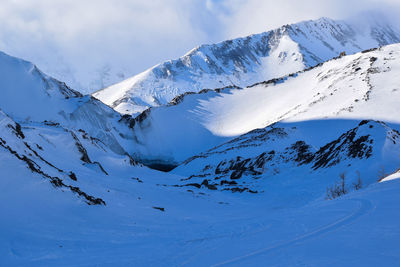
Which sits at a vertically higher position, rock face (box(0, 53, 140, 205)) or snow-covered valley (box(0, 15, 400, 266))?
rock face (box(0, 53, 140, 205))

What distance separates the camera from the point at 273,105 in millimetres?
91688

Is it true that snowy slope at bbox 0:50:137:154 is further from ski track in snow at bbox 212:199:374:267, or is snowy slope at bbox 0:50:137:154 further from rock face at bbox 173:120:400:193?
ski track in snow at bbox 212:199:374:267

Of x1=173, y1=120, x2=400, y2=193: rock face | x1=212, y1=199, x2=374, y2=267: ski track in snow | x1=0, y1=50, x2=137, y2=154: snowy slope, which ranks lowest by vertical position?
x1=212, y1=199, x2=374, y2=267: ski track in snow

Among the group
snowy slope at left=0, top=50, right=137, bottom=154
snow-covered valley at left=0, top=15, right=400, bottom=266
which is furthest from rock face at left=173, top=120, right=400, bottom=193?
snowy slope at left=0, top=50, right=137, bottom=154

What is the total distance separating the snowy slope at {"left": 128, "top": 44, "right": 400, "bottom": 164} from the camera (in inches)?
2215

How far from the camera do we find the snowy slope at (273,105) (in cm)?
5625

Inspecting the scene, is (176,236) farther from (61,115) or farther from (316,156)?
(61,115)

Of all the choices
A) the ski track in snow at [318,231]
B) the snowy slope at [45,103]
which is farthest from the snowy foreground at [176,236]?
the snowy slope at [45,103]

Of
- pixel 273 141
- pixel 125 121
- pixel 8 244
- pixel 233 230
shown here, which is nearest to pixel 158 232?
pixel 233 230

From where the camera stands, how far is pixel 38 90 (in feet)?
202

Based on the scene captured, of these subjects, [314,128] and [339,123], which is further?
[314,128]

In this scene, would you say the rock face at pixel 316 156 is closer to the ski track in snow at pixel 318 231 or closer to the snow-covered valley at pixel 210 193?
the snow-covered valley at pixel 210 193

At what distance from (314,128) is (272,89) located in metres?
52.6

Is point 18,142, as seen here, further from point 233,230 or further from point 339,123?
point 339,123
